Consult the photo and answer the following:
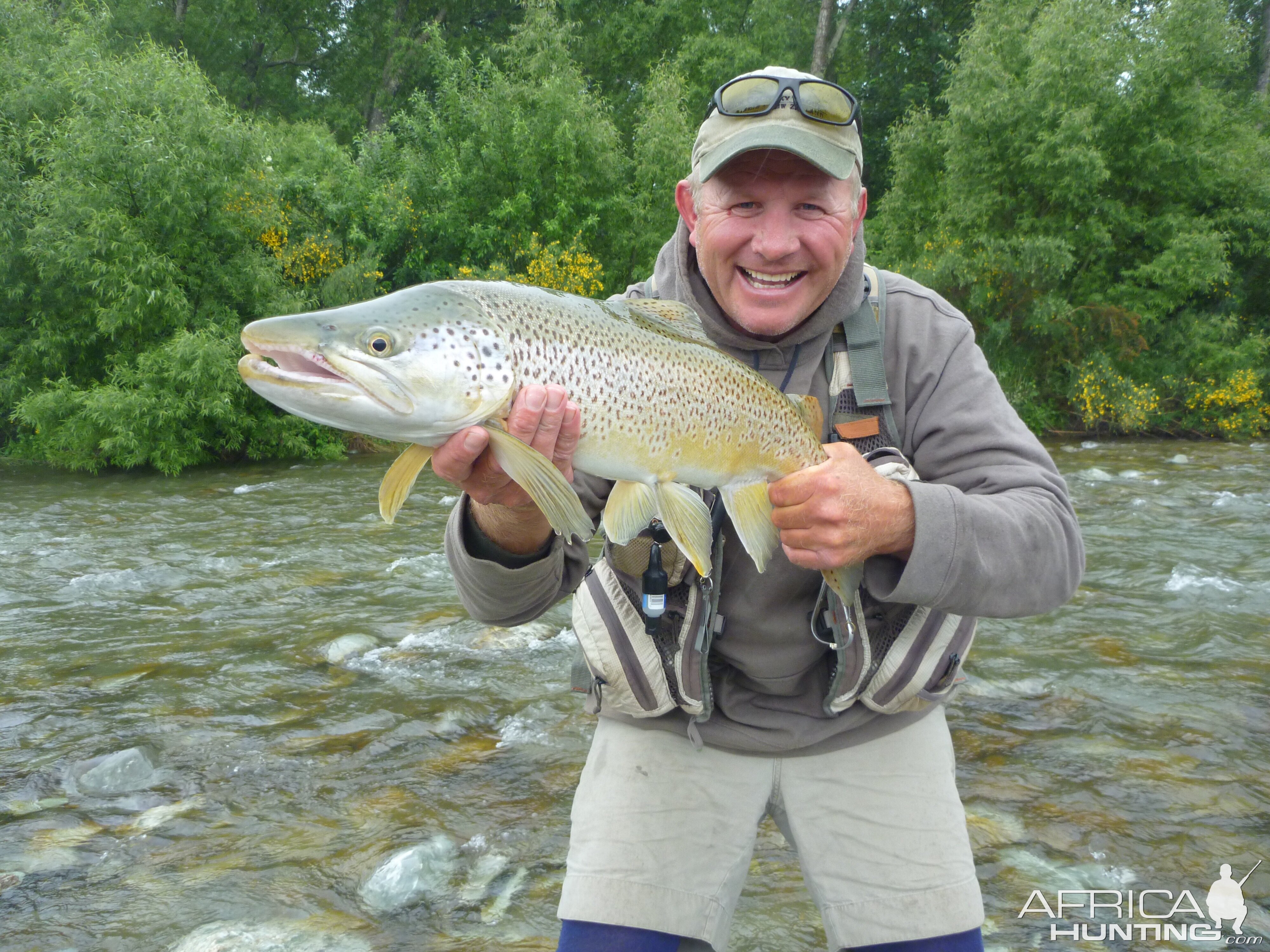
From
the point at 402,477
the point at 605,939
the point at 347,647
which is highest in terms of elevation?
the point at 402,477

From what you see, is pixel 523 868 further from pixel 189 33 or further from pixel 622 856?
pixel 189 33

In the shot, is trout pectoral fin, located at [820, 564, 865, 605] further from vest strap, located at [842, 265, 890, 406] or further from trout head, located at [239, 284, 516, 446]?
trout head, located at [239, 284, 516, 446]

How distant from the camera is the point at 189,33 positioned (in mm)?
33000

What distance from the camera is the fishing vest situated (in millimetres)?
2350

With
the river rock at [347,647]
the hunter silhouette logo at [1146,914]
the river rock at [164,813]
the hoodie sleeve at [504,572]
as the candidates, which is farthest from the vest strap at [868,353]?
the river rock at [347,647]

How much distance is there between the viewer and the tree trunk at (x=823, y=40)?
95.7 feet

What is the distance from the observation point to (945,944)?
218 cm

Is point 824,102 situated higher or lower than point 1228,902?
higher

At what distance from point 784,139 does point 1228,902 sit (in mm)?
2946

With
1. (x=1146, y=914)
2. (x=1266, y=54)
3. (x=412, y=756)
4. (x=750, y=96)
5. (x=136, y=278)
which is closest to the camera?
(x=750, y=96)

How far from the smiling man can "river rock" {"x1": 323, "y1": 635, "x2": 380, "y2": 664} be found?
3488 millimetres

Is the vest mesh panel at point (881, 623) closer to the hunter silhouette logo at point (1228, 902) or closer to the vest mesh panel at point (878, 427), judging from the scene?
the vest mesh panel at point (878, 427)

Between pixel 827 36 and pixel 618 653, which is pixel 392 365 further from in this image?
pixel 827 36

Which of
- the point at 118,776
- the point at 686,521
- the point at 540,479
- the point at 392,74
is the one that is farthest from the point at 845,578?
the point at 392,74
